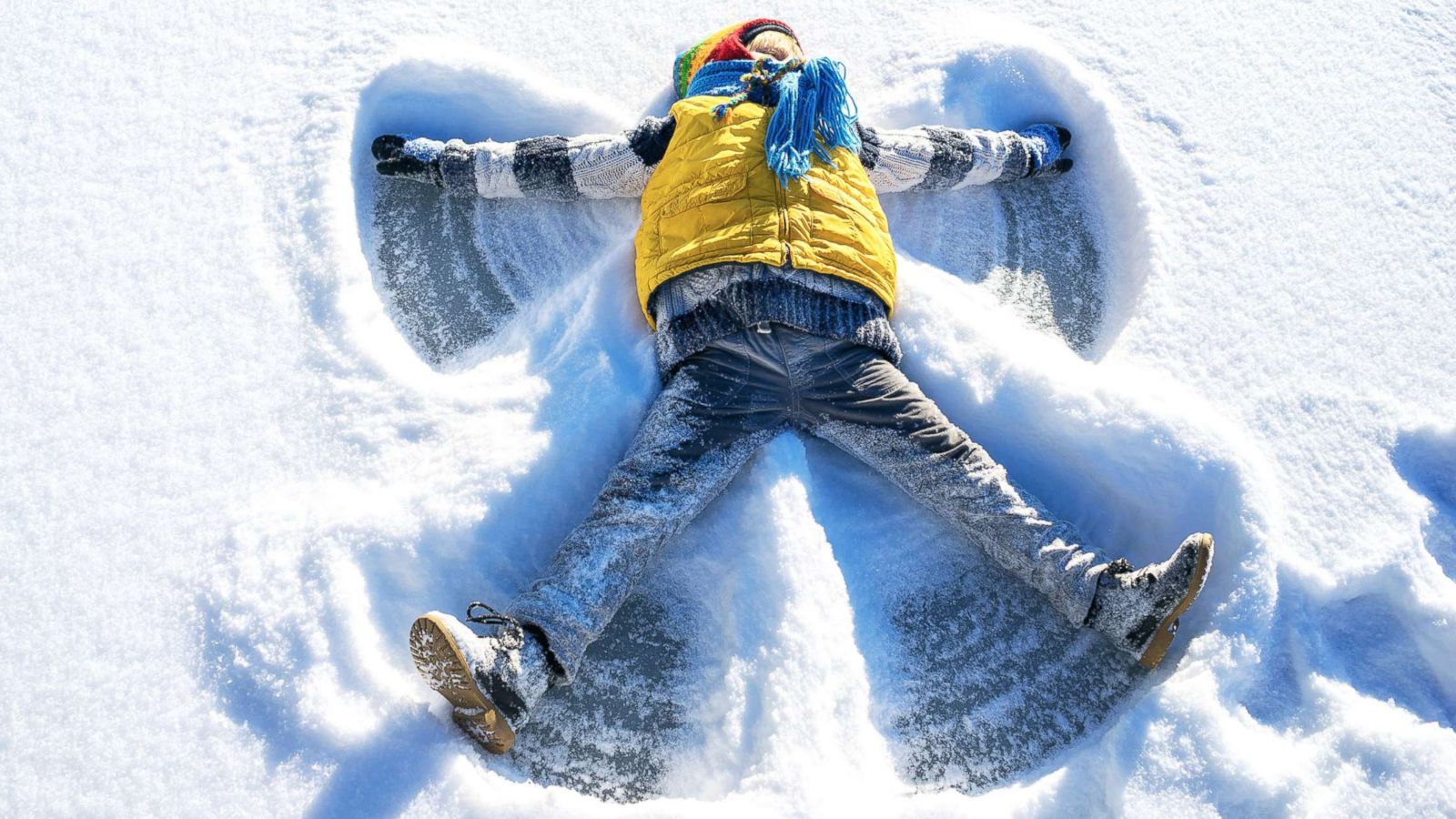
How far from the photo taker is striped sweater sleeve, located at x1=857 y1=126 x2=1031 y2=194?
7.20 ft

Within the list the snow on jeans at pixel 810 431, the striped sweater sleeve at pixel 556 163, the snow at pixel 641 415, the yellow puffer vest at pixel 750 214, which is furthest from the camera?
the striped sweater sleeve at pixel 556 163

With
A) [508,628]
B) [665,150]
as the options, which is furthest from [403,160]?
[508,628]

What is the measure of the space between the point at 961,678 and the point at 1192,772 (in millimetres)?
392

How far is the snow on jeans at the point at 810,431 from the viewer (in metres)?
1.73

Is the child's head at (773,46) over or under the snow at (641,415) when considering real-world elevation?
over

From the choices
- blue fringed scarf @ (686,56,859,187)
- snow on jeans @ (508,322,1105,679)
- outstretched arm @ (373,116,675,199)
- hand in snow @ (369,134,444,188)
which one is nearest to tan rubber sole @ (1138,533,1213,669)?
snow on jeans @ (508,322,1105,679)

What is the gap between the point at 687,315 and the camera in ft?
6.14

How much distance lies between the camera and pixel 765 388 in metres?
1.85

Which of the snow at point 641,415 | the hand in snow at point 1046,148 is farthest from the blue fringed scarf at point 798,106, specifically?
the hand in snow at point 1046,148

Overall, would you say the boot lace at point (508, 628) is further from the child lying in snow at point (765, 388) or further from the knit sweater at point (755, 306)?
the knit sweater at point (755, 306)

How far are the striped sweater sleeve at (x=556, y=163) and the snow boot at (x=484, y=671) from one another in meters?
0.99

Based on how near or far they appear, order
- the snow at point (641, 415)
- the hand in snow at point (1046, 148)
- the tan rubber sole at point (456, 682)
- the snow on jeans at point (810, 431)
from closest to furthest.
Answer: the tan rubber sole at point (456, 682) → the snow at point (641, 415) → the snow on jeans at point (810, 431) → the hand in snow at point (1046, 148)

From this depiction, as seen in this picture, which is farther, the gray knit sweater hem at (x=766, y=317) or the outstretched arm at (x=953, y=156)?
the outstretched arm at (x=953, y=156)

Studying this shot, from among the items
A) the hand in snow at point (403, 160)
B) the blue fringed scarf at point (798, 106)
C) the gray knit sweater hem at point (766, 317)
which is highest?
the blue fringed scarf at point (798, 106)
